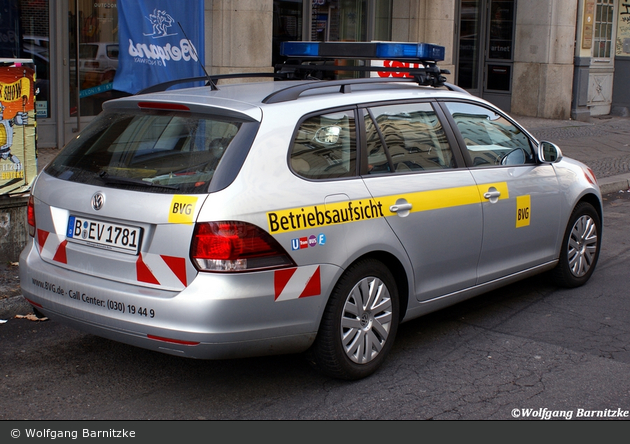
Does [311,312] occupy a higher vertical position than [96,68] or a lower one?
lower

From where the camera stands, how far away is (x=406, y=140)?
475 centimetres

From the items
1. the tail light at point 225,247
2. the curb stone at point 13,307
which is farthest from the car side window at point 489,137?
the curb stone at point 13,307

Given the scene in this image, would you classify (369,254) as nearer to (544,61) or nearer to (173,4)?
(173,4)

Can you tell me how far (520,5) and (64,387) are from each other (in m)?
16.4

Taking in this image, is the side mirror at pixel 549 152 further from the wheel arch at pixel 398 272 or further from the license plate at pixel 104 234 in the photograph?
the license plate at pixel 104 234

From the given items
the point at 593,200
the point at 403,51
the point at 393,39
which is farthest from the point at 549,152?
the point at 393,39

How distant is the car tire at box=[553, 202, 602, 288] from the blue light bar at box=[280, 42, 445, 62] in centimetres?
173

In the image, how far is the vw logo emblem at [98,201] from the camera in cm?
395

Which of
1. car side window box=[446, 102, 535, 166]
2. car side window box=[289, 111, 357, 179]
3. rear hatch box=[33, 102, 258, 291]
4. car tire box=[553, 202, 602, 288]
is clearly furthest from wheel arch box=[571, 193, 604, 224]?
rear hatch box=[33, 102, 258, 291]

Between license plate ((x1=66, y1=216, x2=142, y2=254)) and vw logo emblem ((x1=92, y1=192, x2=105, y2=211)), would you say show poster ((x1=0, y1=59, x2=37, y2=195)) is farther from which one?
vw logo emblem ((x1=92, y1=192, x2=105, y2=211))

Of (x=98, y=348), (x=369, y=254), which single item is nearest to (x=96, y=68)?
(x=98, y=348)

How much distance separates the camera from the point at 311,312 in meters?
4.00

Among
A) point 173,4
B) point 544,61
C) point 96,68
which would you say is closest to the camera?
point 173,4

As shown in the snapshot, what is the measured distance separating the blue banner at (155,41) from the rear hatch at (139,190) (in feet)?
19.8
